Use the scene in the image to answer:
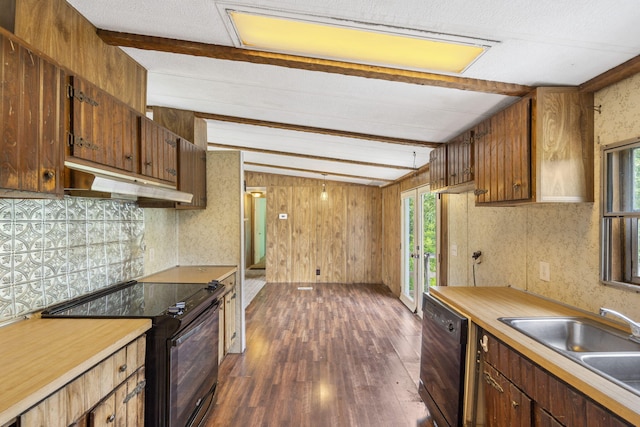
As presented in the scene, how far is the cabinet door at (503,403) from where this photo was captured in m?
1.35

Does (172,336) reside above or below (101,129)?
below

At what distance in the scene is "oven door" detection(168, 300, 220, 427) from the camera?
1.65 metres

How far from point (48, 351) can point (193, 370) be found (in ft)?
2.85

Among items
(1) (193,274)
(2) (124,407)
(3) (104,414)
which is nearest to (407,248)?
(1) (193,274)

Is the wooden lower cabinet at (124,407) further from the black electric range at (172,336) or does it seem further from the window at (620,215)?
the window at (620,215)

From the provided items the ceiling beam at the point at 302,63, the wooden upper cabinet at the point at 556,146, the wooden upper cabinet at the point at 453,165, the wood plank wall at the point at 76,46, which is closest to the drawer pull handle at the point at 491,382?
the wooden upper cabinet at the point at 556,146

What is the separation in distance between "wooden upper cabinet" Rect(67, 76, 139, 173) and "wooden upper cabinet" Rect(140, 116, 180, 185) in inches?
3.0

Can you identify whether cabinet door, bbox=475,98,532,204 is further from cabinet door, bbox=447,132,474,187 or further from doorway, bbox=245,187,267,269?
doorway, bbox=245,187,267,269

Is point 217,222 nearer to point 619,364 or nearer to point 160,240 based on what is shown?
point 160,240

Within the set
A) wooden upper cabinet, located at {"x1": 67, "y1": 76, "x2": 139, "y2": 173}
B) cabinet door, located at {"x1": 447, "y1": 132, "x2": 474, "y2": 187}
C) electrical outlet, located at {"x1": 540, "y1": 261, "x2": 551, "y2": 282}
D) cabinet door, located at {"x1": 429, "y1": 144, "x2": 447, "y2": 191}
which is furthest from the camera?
cabinet door, located at {"x1": 429, "y1": 144, "x2": 447, "y2": 191}

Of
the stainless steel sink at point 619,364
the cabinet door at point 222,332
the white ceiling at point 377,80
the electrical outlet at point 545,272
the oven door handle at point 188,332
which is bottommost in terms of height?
the cabinet door at point 222,332

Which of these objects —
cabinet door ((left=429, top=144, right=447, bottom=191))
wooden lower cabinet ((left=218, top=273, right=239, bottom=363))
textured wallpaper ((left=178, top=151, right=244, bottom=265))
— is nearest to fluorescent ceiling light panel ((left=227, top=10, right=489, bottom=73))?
cabinet door ((left=429, top=144, right=447, bottom=191))

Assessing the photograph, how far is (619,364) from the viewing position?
1275 millimetres

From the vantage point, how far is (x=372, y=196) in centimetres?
685
